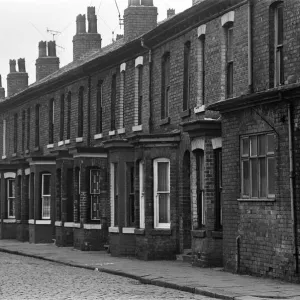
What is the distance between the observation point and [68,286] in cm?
2233

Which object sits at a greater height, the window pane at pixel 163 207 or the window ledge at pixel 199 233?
the window pane at pixel 163 207

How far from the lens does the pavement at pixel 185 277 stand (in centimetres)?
1972

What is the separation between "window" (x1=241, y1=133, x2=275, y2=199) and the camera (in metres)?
23.4

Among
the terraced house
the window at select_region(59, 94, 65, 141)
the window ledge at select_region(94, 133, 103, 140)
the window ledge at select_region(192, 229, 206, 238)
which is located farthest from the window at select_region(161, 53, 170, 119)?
the window at select_region(59, 94, 65, 141)

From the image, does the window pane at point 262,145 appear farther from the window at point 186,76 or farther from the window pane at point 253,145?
the window at point 186,76

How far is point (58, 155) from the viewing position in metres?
42.0

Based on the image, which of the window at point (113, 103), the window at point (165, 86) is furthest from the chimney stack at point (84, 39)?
the window at point (165, 86)

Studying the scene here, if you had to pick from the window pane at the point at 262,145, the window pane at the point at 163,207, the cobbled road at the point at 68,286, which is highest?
the window pane at the point at 262,145

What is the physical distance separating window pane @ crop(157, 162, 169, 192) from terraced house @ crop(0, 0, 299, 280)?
0.03 m

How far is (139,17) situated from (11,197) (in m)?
16.5

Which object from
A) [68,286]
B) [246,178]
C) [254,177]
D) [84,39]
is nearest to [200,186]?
[246,178]

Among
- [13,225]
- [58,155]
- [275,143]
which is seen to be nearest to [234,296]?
[275,143]

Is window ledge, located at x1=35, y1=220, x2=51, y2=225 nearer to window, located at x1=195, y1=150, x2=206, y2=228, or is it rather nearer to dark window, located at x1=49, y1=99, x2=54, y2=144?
dark window, located at x1=49, y1=99, x2=54, y2=144

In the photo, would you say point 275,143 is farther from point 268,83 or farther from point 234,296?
point 234,296
